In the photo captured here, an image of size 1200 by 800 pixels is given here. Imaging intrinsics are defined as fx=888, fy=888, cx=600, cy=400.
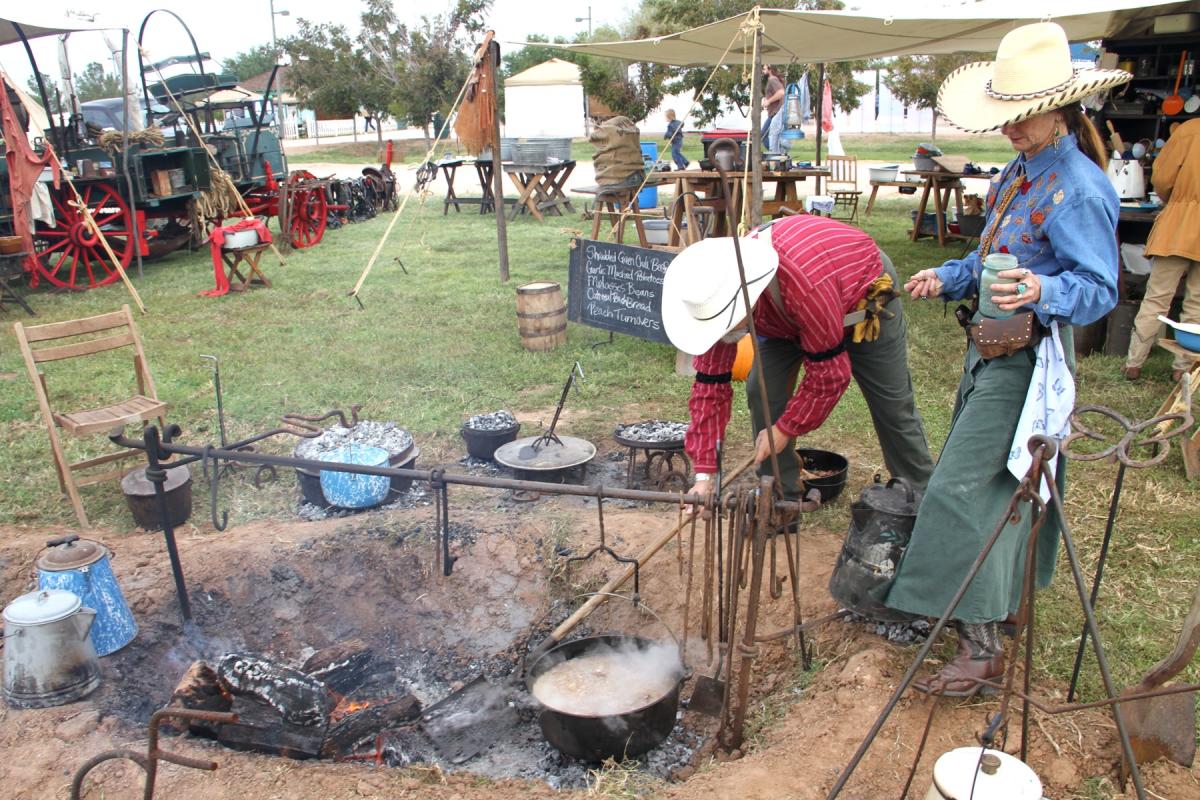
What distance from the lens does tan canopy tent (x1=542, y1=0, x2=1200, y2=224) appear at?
263 inches

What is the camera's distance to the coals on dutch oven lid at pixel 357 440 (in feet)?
15.6

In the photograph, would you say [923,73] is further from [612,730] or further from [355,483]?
[612,730]

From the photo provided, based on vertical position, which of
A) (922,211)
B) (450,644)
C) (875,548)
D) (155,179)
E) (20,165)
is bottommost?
(450,644)

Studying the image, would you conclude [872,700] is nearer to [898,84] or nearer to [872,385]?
[872,385]

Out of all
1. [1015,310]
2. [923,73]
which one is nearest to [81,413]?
[1015,310]

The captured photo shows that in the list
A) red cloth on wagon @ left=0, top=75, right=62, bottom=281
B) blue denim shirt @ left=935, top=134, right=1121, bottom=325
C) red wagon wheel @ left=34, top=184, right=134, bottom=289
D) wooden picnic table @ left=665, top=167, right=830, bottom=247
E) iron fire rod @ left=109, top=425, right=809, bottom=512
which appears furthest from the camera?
red wagon wheel @ left=34, top=184, right=134, bottom=289

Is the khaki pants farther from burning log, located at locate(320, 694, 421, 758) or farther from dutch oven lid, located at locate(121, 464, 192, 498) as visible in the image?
dutch oven lid, located at locate(121, 464, 192, 498)

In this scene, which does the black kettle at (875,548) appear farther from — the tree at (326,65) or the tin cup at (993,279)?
the tree at (326,65)

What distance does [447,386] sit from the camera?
6.58 meters

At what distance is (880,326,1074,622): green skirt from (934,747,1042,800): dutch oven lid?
2.40ft

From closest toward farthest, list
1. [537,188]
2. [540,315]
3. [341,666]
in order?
1. [341,666]
2. [540,315]
3. [537,188]

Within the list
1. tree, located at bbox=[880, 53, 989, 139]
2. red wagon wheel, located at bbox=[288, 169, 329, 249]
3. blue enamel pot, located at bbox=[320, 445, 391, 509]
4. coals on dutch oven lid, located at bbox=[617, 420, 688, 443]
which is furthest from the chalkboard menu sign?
tree, located at bbox=[880, 53, 989, 139]

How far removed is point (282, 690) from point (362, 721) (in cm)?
30

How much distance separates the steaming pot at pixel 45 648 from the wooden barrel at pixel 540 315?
453 cm
